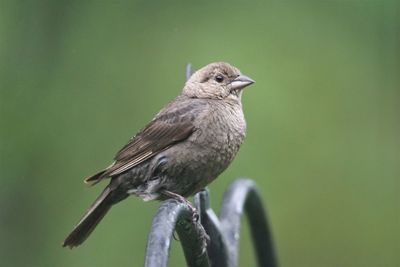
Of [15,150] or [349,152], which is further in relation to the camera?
[349,152]

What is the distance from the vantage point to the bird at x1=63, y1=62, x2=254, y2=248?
4055mm

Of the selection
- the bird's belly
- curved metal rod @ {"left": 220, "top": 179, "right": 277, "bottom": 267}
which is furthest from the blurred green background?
curved metal rod @ {"left": 220, "top": 179, "right": 277, "bottom": 267}

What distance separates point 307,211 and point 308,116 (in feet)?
1.53

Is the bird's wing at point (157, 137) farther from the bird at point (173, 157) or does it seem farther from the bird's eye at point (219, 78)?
the bird's eye at point (219, 78)

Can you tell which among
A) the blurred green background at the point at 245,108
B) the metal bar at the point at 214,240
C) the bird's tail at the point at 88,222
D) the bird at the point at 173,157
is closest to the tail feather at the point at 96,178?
the bird at the point at 173,157

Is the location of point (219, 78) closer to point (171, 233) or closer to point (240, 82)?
point (240, 82)

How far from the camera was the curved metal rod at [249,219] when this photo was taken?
373 centimetres

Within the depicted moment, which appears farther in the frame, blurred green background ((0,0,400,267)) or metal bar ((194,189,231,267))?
blurred green background ((0,0,400,267))

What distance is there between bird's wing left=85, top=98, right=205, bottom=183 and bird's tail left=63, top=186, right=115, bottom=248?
116 mm

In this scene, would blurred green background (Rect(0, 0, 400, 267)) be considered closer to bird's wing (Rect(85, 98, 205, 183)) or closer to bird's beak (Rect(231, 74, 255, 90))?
bird's beak (Rect(231, 74, 255, 90))

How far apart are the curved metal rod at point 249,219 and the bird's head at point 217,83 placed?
0.67 m

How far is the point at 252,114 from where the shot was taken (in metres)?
5.41

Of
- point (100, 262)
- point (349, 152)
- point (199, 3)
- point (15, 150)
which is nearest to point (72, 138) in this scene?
point (15, 150)

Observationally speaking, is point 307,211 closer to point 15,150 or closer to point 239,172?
point 239,172
